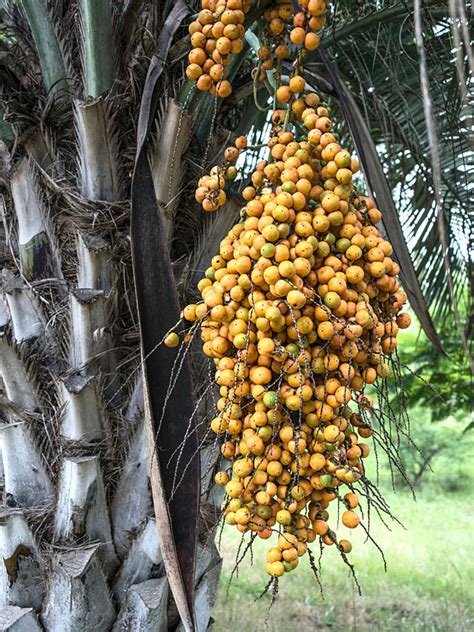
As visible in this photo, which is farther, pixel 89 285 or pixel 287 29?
pixel 89 285

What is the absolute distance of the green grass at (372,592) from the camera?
400cm

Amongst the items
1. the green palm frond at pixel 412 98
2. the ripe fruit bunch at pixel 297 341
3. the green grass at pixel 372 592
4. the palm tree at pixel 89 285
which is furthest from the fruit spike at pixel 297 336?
the green grass at pixel 372 592

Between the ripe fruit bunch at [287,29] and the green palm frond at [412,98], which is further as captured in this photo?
the green palm frond at [412,98]

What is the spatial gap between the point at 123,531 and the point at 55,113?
41.9 inches

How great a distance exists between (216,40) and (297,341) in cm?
50

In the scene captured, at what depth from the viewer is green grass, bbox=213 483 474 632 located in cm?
400

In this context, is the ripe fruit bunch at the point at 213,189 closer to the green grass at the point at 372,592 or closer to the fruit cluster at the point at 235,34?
the fruit cluster at the point at 235,34

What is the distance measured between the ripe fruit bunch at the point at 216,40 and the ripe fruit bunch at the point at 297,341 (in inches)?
6.3

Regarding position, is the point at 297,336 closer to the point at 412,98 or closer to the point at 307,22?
the point at 307,22

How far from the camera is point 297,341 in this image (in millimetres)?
902

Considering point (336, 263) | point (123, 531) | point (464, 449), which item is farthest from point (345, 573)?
point (464, 449)

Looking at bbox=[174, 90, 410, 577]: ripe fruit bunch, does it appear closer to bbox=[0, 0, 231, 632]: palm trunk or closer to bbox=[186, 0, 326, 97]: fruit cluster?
bbox=[186, 0, 326, 97]: fruit cluster

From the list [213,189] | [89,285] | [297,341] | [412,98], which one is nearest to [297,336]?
[297,341]

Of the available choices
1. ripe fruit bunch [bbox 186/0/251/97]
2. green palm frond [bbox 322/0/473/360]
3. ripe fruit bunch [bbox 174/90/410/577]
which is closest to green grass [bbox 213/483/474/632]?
green palm frond [bbox 322/0/473/360]
